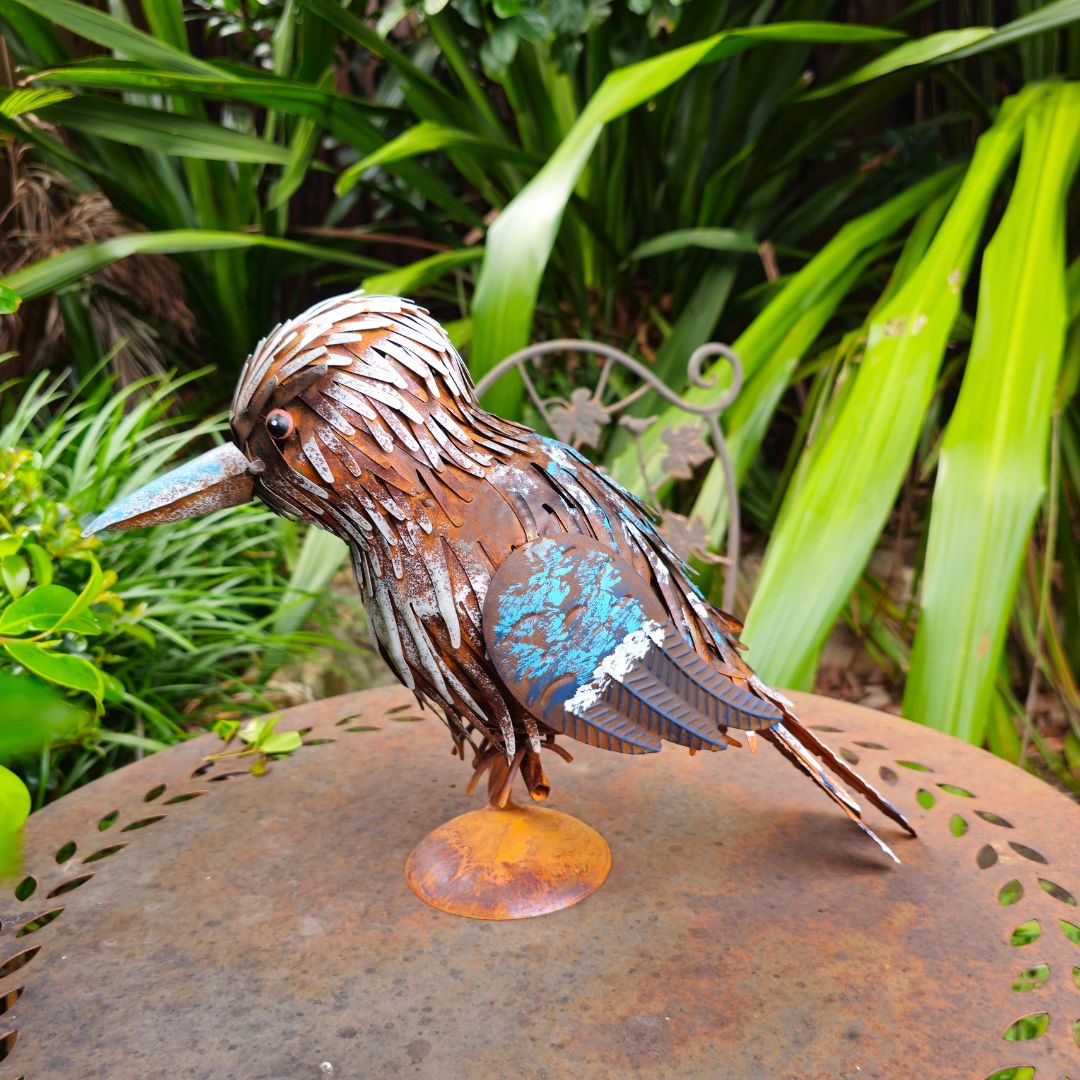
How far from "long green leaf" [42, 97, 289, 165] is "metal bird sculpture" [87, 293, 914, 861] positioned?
3.78 ft

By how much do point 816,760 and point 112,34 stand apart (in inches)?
62.6

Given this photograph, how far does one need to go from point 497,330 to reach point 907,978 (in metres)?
0.95

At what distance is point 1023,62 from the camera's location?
186 cm

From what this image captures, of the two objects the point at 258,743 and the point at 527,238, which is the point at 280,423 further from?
the point at 527,238

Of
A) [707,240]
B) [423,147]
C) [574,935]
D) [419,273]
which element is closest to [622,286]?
[707,240]

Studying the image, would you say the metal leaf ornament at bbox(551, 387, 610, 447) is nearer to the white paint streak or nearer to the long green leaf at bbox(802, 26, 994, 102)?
the white paint streak

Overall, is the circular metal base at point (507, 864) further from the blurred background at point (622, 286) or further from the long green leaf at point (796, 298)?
the long green leaf at point (796, 298)

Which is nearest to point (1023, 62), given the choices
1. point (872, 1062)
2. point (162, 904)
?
point (872, 1062)

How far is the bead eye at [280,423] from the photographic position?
0.71m

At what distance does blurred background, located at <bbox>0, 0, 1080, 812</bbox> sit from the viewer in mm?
1223

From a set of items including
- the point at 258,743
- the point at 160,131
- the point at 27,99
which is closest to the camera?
the point at 258,743

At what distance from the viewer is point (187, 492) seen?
77cm

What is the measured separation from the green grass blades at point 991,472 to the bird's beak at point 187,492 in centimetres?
78

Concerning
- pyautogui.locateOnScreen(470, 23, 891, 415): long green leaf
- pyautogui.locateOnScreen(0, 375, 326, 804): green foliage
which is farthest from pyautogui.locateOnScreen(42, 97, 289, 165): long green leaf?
pyautogui.locateOnScreen(470, 23, 891, 415): long green leaf
